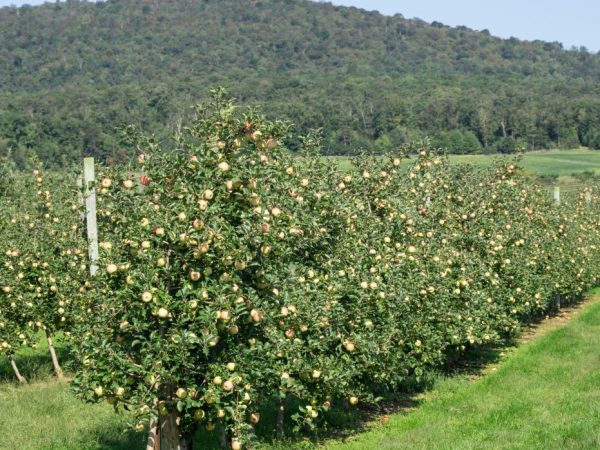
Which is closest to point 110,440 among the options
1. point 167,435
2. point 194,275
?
point 167,435

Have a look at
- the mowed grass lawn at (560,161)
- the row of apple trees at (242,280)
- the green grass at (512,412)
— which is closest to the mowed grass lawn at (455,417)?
the green grass at (512,412)

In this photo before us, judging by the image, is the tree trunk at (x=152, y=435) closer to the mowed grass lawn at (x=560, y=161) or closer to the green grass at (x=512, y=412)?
the green grass at (x=512, y=412)

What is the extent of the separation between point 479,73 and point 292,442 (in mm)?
188573

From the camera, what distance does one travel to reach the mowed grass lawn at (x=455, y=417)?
10969 millimetres

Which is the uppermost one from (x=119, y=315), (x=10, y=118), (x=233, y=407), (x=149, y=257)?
(x=10, y=118)

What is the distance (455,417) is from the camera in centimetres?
1248

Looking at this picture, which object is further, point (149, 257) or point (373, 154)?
point (373, 154)

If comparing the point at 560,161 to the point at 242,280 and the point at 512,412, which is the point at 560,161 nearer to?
the point at 512,412

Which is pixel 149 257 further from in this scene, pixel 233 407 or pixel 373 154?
pixel 373 154

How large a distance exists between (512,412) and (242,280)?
5822mm

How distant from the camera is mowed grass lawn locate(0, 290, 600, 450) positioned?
432 inches

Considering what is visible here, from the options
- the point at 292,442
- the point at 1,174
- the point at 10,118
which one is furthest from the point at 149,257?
the point at 10,118

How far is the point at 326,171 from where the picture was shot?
12727 millimetres

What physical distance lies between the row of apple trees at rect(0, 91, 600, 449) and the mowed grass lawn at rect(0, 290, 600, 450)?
81 centimetres
